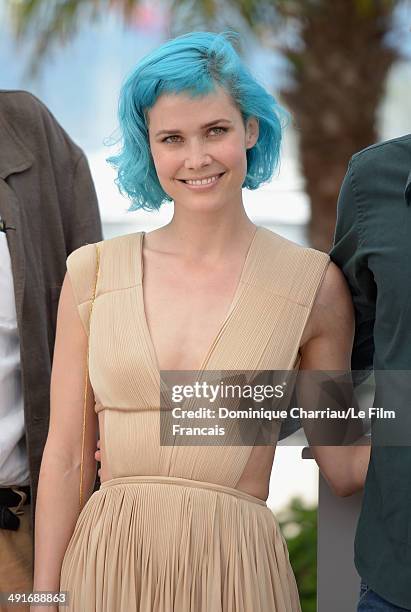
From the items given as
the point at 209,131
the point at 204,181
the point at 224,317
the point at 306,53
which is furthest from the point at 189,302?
the point at 306,53

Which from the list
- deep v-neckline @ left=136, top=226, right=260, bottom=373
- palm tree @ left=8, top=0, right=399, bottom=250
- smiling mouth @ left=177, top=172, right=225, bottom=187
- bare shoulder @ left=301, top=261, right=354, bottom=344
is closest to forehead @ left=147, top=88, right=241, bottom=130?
smiling mouth @ left=177, top=172, right=225, bottom=187

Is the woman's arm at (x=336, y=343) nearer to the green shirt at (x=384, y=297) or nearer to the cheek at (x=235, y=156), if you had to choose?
the green shirt at (x=384, y=297)

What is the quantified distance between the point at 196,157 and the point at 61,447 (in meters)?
0.76

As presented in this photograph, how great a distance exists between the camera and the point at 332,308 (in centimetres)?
256

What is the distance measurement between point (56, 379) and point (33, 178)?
0.58 metres

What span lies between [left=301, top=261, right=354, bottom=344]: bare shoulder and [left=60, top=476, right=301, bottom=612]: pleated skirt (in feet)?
1.40

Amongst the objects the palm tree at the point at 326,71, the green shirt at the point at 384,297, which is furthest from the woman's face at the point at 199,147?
the palm tree at the point at 326,71

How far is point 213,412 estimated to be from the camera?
2.48 metres

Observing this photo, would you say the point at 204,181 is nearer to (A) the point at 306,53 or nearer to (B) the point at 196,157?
(B) the point at 196,157

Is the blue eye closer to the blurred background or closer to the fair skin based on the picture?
the fair skin

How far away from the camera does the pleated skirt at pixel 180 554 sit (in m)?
2.41

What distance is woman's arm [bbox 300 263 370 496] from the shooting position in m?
2.56

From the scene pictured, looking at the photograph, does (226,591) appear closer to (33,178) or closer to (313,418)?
(313,418)

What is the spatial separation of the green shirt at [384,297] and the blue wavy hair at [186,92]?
0.29m
